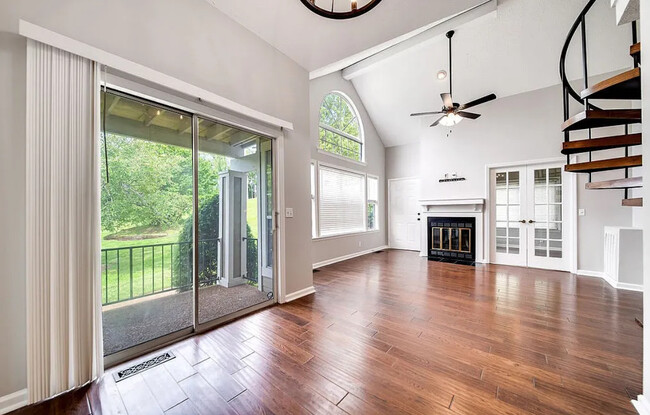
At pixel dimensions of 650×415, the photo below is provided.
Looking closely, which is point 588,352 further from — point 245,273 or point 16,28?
point 16,28

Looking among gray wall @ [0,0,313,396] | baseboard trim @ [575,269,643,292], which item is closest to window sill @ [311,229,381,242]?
gray wall @ [0,0,313,396]

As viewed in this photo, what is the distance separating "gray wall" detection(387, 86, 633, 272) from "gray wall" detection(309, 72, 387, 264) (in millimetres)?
1368

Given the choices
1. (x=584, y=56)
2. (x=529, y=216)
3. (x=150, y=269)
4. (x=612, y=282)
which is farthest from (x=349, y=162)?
(x=612, y=282)

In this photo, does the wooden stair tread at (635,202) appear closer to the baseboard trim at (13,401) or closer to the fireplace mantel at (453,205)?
the fireplace mantel at (453,205)

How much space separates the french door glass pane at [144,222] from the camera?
2141 millimetres

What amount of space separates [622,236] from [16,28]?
6686 millimetres

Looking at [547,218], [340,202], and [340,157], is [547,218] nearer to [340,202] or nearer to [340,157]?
[340,202]

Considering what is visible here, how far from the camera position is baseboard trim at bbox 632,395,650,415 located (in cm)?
134

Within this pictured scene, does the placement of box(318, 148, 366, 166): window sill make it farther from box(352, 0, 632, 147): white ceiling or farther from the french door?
the french door

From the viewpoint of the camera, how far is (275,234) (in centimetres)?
317

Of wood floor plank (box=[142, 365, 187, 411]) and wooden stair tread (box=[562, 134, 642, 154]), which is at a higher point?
wooden stair tread (box=[562, 134, 642, 154])

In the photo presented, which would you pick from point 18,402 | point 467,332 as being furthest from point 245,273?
point 467,332

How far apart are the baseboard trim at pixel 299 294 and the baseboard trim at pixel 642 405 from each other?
113 inches

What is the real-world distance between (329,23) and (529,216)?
525 centimetres
